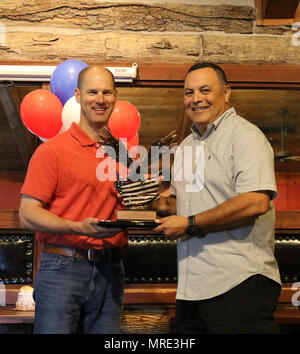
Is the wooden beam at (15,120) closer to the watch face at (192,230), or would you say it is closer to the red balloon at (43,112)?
the red balloon at (43,112)

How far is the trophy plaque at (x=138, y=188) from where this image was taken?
1874 mm

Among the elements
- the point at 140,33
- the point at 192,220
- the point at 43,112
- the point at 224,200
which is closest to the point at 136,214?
the point at 192,220

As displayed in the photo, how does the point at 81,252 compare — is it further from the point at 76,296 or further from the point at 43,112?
the point at 43,112

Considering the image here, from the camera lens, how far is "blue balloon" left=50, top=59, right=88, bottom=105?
2.85 metres

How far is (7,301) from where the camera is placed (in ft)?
10.6

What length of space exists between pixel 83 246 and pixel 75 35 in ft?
7.05

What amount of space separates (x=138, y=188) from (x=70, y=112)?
36.3 inches

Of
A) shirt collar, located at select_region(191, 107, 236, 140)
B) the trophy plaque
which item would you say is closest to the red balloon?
the trophy plaque

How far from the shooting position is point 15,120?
533cm

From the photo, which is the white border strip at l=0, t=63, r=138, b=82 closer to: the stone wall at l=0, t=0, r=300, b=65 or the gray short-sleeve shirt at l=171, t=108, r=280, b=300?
the stone wall at l=0, t=0, r=300, b=65

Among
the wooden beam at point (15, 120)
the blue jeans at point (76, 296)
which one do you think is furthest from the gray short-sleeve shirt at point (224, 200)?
the wooden beam at point (15, 120)

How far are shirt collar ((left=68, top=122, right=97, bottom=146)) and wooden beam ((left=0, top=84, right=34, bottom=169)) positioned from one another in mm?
2557
